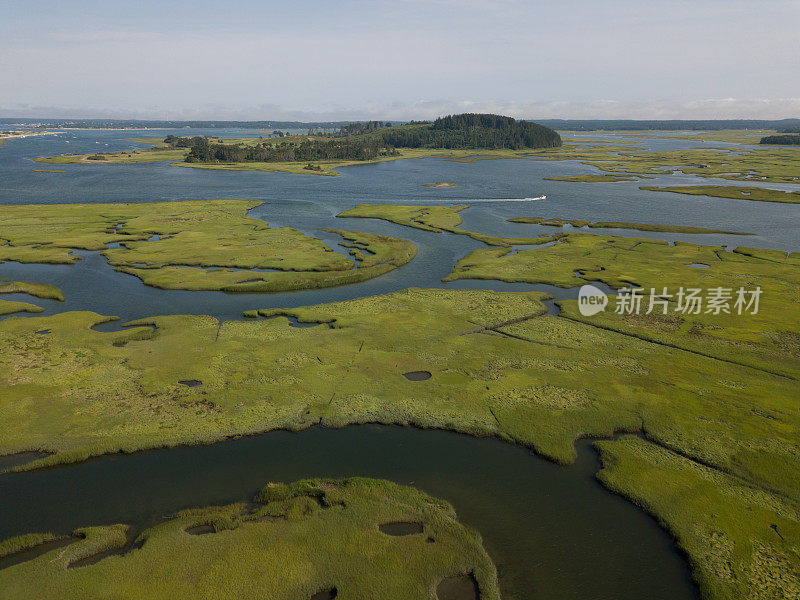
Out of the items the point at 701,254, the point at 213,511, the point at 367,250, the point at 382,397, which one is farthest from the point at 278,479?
the point at 701,254

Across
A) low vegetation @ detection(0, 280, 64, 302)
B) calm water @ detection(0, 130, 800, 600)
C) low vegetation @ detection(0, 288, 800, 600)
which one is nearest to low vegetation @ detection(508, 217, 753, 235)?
low vegetation @ detection(0, 288, 800, 600)

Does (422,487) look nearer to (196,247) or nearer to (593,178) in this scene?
(196,247)

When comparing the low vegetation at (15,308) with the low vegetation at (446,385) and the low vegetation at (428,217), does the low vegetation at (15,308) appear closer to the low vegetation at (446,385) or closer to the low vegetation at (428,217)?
the low vegetation at (446,385)

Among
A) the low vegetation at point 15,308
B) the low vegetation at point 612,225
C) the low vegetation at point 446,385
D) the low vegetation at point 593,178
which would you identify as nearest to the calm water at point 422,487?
the low vegetation at point 446,385

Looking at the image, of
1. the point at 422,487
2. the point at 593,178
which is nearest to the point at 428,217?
the point at 422,487

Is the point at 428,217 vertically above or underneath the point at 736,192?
underneath

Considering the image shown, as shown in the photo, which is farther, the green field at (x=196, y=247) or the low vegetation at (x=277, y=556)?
the green field at (x=196, y=247)
